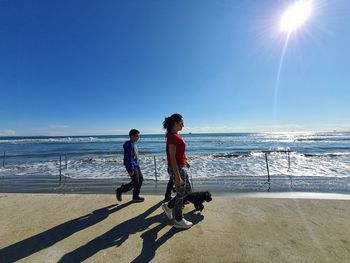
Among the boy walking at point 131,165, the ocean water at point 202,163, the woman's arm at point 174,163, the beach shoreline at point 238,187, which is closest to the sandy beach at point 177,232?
the boy walking at point 131,165

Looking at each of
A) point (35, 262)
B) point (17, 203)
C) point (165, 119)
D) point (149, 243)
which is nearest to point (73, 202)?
point (17, 203)

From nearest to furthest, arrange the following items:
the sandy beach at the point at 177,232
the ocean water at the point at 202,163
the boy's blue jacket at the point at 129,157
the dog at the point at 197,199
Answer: the sandy beach at the point at 177,232, the dog at the point at 197,199, the boy's blue jacket at the point at 129,157, the ocean water at the point at 202,163

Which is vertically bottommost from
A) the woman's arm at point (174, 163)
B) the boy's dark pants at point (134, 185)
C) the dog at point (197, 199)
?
the dog at point (197, 199)

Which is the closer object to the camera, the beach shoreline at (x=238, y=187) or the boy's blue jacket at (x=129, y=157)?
the boy's blue jacket at (x=129, y=157)

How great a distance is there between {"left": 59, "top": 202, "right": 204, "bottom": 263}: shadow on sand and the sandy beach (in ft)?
0.03

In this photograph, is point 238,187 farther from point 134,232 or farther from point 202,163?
point 202,163

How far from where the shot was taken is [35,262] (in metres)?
2.35

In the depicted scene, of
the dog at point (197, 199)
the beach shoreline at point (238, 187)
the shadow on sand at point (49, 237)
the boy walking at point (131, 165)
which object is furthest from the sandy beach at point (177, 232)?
the beach shoreline at point (238, 187)

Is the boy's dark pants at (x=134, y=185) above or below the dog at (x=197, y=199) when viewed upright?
above

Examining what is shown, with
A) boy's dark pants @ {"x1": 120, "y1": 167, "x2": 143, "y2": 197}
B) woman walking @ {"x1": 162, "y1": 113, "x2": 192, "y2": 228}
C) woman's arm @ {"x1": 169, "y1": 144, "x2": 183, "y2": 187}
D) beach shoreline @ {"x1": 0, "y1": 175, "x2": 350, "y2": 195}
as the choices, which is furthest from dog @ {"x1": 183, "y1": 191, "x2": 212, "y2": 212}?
beach shoreline @ {"x1": 0, "y1": 175, "x2": 350, "y2": 195}

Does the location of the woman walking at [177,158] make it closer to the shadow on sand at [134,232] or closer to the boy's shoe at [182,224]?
the boy's shoe at [182,224]

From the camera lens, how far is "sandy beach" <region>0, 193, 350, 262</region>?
2428mm

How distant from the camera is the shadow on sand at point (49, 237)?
8.24 feet

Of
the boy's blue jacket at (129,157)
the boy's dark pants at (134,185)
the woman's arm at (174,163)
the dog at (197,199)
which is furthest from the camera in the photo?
the boy's dark pants at (134,185)
